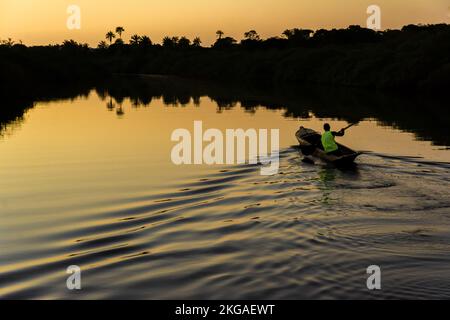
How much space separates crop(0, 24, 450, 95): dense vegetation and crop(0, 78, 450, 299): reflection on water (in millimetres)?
42823

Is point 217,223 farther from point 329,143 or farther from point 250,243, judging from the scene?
point 329,143

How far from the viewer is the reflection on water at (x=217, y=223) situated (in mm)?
11305

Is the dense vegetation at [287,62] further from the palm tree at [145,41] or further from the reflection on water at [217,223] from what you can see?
the reflection on water at [217,223]

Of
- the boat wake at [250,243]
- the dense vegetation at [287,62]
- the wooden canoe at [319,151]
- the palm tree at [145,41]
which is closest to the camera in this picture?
the boat wake at [250,243]

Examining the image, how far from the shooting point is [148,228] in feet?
48.6

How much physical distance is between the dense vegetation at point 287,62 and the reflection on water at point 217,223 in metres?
42.8

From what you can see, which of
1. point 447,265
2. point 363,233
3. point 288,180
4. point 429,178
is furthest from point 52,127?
point 447,265

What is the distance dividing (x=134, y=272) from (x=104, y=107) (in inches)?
Result: 1703

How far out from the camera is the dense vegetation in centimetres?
7069

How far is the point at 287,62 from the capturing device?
108 m

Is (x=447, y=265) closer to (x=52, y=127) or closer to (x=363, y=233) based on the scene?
(x=363, y=233)

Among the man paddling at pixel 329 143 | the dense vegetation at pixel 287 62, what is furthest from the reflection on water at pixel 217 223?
the dense vegetation at pixel 287 62

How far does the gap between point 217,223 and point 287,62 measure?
313 feet

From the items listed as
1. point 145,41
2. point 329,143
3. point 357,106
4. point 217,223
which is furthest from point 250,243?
point 145,41
